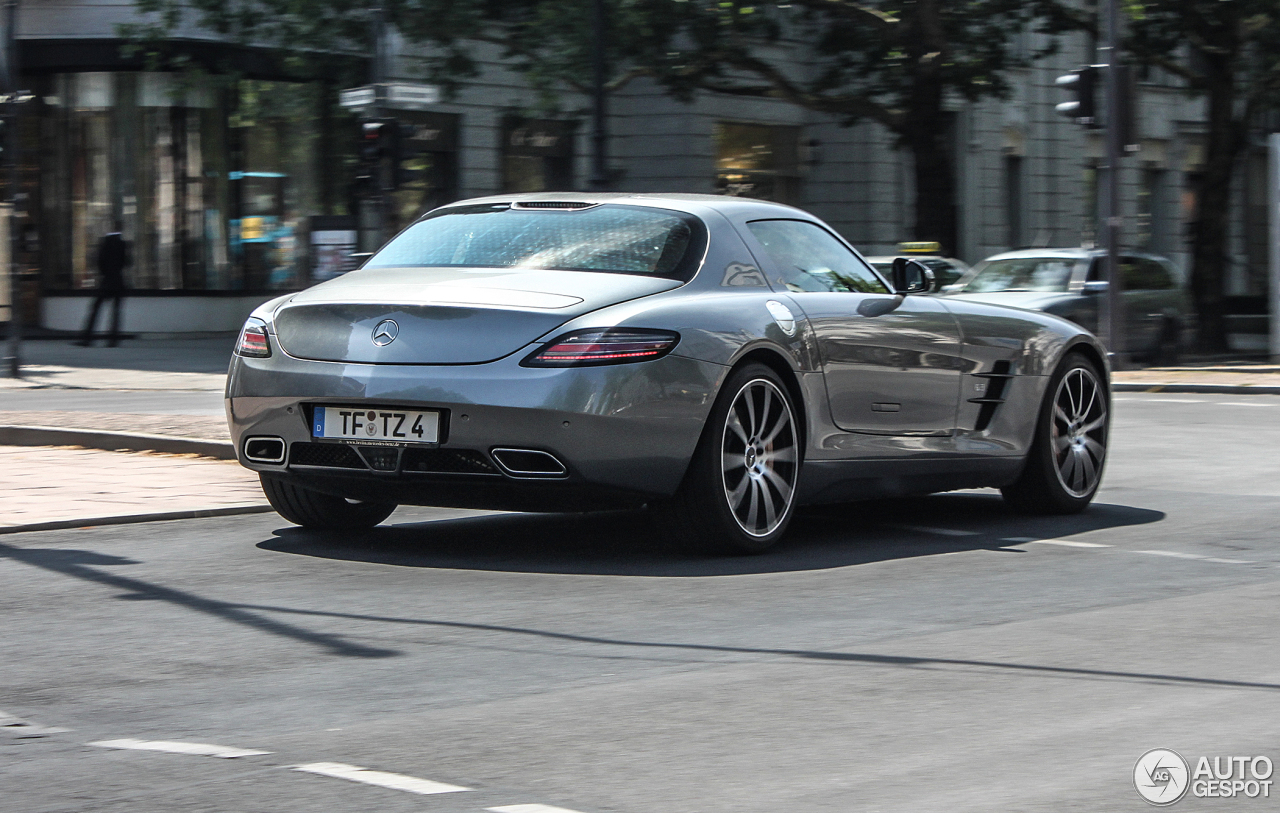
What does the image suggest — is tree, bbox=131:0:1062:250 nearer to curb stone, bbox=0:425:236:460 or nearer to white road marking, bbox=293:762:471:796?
curb stone, bbox=0:425:236:460

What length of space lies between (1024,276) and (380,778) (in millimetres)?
18250

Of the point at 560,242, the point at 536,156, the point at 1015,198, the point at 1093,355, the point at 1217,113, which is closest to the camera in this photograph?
the point at 560,242

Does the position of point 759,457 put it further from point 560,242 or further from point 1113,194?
point 1113,194

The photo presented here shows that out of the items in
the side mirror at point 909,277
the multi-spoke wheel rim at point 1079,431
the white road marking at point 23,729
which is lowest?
the white road marking at point 23,729

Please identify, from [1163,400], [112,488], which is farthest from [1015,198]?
[112,488]

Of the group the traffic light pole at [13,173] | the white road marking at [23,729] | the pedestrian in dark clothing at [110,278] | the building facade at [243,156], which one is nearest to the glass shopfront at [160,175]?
the building facade at [243,156]

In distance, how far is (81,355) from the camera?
2450 centimetres

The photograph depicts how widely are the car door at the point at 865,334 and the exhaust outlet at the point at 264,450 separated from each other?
77.6 inches

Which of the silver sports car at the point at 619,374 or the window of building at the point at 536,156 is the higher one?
the window of building at the point at 536,156

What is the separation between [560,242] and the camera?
7469mm

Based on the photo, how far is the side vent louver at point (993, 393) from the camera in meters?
8.55

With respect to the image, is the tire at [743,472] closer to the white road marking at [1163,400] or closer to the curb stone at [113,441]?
the curb stone at [113,441]

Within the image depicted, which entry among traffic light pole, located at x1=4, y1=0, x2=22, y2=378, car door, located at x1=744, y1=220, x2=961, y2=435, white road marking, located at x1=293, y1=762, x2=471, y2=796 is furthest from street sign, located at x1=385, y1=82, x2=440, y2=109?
white road marking, located at x1=293, y1=762, x2=471, y2=796

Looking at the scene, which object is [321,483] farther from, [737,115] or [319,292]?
[737,115]
